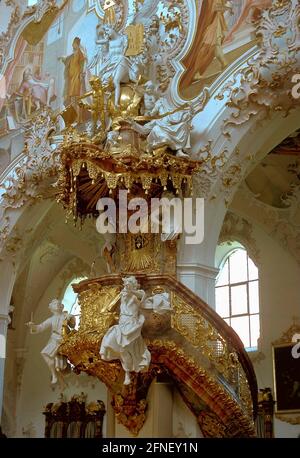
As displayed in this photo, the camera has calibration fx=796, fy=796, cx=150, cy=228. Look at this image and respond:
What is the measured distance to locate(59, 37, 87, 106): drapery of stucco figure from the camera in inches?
528

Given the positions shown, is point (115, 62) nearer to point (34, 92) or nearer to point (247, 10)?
point (247, 10)

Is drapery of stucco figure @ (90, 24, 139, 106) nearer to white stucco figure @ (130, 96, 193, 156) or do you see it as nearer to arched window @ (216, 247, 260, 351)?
white stucco figure @ (130, 96, 193, 156)

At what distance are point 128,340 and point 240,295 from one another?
6.29 m

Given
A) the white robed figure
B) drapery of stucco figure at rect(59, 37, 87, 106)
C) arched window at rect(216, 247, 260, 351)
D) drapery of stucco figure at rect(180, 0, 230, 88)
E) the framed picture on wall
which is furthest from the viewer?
arched window at rect(216, 247, 260, 351)

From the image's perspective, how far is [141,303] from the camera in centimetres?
928

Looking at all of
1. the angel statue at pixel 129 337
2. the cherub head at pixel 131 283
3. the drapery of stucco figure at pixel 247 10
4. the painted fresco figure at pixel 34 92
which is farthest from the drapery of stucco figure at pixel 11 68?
the angel statue at pixel 129 337

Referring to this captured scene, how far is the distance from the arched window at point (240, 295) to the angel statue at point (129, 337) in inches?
216

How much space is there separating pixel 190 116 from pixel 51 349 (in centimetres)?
356

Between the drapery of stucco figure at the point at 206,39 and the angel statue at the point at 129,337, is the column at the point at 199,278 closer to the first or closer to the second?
the angel statue at the point at 129,337

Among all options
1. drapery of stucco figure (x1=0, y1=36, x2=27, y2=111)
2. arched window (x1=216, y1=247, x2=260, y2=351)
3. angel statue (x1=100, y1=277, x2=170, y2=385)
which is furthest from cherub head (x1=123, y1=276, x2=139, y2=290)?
drapery of stucco figure (x1=0, y1=36, x2=27, y2=111)

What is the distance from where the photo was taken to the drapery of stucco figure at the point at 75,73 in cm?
1341

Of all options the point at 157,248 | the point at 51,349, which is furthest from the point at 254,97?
the point at 51,349

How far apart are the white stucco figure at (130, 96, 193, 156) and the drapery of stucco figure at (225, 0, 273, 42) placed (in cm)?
130
